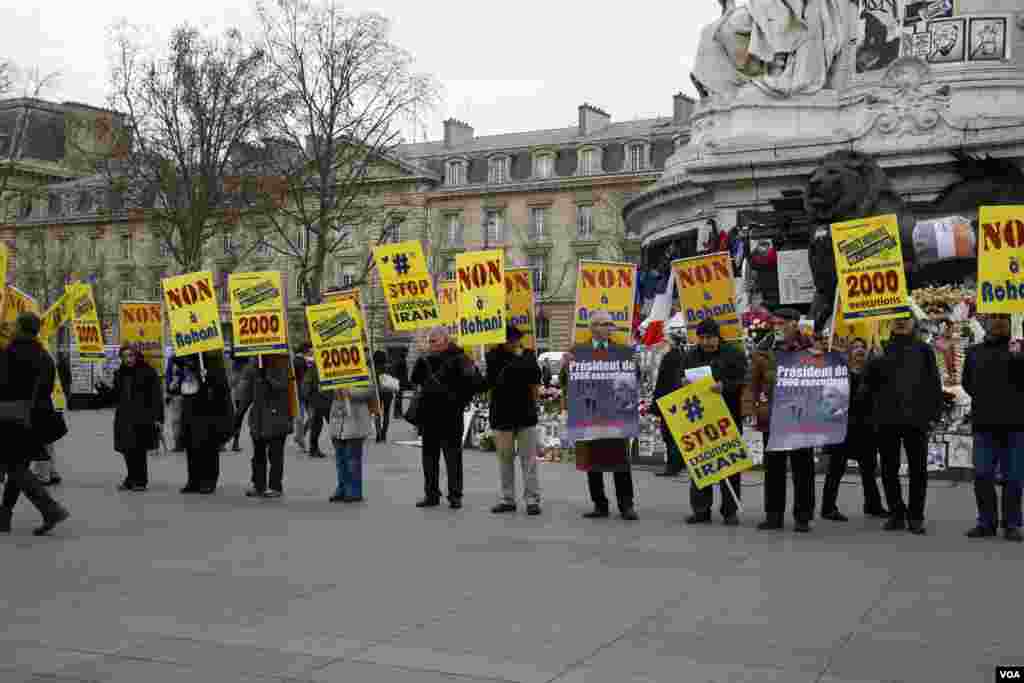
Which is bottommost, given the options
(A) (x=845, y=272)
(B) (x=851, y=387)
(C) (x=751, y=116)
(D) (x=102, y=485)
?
(D) (x=102, y=485)

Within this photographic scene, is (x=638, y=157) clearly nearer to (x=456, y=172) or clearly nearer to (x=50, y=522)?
(x=456, y=172)

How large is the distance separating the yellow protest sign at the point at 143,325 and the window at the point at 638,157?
5502cm

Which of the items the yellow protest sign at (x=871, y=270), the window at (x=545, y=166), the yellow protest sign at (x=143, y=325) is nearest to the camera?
the yellow protest sign at (x=871, y=270)

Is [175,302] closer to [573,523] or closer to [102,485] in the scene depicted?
[102,485]

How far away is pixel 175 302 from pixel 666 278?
12.2 m

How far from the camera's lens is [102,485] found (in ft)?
47.4

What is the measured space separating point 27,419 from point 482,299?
4278 millimetres

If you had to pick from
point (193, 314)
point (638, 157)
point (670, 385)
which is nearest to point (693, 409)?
point (670, 385)

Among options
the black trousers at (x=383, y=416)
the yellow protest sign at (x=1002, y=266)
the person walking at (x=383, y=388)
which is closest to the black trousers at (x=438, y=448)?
the yellow protest sign at (x=1002, y=266)

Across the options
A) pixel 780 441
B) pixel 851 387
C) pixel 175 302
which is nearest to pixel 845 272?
pixel 851 387

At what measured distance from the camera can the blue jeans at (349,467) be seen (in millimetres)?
12805

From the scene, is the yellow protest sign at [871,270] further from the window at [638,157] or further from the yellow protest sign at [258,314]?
the window at [638,157]

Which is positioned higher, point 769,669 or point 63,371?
point 63,371

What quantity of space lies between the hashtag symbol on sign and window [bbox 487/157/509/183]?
209ft
